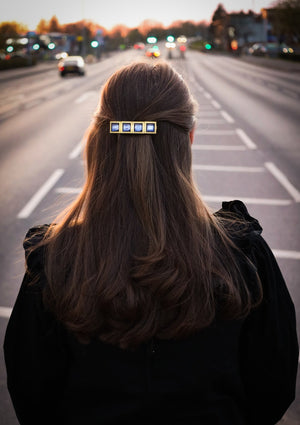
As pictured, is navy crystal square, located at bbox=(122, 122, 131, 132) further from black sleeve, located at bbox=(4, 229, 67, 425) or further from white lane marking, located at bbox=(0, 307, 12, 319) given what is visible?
white lane marking, located at bbox=(0, 307, 12, 319)

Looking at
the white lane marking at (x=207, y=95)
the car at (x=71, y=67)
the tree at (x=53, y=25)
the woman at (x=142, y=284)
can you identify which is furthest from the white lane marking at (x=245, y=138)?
the tree at (x=53, y=25)

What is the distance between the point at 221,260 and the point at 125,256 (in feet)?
0.90

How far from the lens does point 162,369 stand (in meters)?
1.40

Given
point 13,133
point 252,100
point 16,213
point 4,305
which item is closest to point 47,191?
point 16,213

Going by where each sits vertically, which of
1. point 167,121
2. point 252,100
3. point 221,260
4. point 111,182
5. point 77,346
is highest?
point 167,121

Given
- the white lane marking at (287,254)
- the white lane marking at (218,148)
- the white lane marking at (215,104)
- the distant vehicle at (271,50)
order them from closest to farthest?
the white lane marking at (287,254) → the white lane marking at (218,148) → the white lane marking at (215,104) → the distant vehicle at (271,50)

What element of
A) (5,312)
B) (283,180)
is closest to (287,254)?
(5,312)

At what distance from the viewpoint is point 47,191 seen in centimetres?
807

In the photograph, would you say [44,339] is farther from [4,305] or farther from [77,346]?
[4,305]

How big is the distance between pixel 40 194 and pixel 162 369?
22.2ft

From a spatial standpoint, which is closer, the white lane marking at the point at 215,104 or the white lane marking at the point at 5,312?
the white lane marking at the point at 5,312

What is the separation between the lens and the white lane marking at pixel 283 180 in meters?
7.72

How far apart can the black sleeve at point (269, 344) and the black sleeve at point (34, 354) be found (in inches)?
21.6

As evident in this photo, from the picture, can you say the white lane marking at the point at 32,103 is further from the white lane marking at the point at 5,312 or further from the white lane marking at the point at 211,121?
the white lane marking at the point at 5,312
